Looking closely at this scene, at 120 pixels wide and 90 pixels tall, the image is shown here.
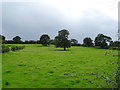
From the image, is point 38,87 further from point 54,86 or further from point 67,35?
point 67,35

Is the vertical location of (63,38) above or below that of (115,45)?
above

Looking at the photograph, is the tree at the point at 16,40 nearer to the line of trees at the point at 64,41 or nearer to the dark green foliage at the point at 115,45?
the line of trees at the point at 64,41

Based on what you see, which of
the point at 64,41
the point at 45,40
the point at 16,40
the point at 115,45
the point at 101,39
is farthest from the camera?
the point at 16,40

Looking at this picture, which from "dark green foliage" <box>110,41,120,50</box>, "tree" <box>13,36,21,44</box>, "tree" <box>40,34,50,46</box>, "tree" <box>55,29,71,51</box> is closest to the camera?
"dark green foliage" <box>110,41,120,50</box>

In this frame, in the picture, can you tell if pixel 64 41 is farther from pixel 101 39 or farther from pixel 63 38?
pixel 101 39

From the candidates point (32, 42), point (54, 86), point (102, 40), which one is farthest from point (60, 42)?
point (54, 86)

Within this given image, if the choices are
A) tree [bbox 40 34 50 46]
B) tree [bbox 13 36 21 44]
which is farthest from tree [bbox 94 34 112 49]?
tree [bbox 13 36 21 44]

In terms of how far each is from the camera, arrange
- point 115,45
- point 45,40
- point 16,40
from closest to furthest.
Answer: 1. point 115,45
2. point 45,40
3. point 16,40

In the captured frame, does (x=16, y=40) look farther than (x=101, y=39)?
Yes

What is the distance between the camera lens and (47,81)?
1266cm

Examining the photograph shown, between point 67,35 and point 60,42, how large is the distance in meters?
4.08

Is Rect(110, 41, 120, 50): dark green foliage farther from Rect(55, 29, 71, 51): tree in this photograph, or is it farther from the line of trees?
Rect(55, 29, 71, 51): tree

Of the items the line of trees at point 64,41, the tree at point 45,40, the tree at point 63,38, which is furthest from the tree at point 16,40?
the tree at point 63,38

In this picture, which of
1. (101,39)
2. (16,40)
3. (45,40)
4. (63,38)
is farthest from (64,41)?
(16,40)
